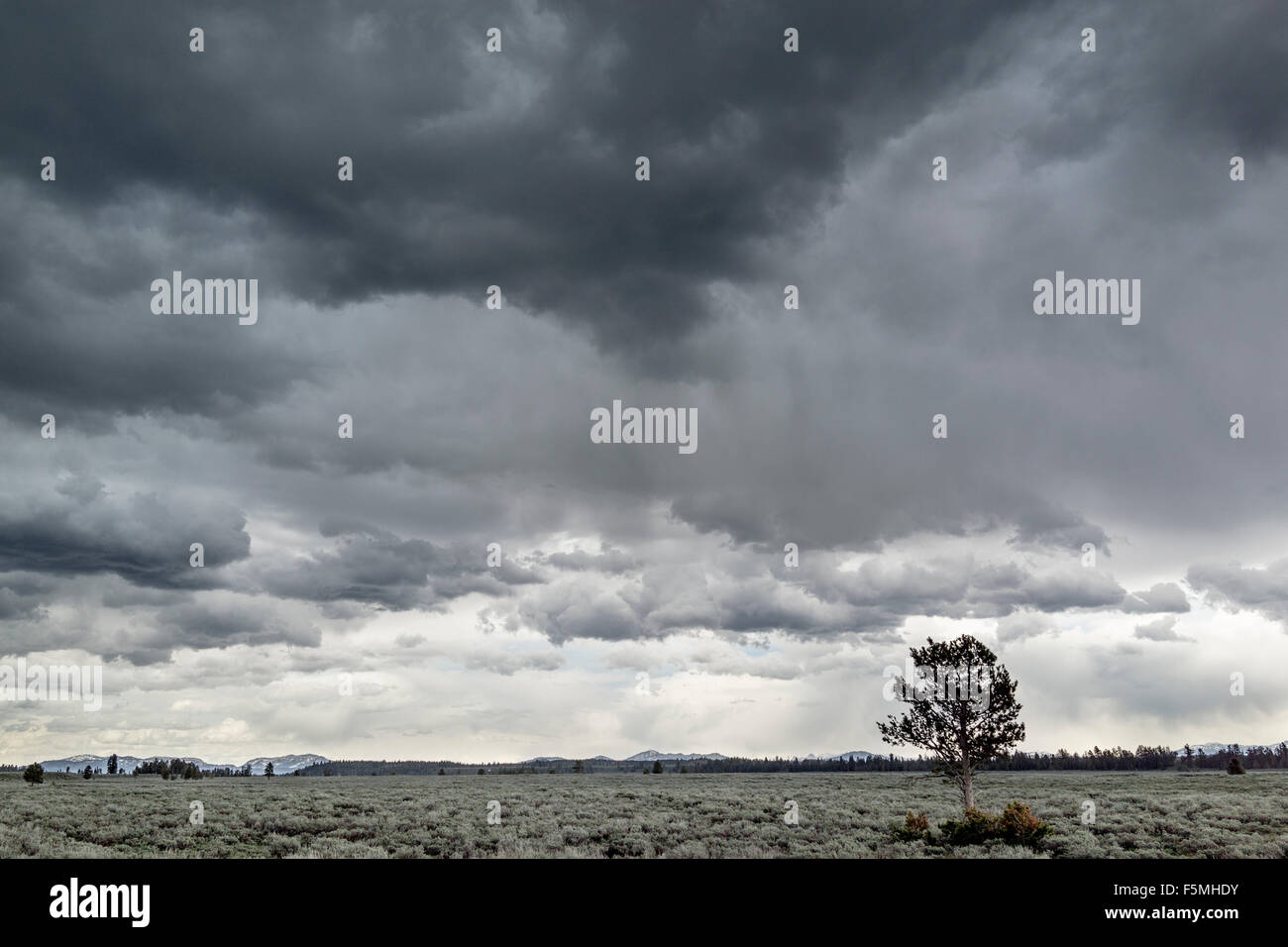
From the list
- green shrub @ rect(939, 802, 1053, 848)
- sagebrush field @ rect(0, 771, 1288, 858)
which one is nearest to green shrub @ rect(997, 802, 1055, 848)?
green shrub @ rect(939, 802, 1053, 848)

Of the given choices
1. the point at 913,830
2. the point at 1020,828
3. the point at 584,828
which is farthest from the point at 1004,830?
the point at 584,828

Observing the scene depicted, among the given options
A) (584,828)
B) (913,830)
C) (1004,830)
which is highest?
(1004,830)

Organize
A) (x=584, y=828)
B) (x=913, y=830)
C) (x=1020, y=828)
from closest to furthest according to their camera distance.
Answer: (x=1020, y=828) → (x=913, y=830) → (x=584, y=828)

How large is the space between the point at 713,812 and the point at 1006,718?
16898 mm

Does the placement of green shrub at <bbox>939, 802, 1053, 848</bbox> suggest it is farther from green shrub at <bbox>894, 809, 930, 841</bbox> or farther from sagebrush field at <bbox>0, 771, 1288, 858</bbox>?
green shrub at <bbox>894, 809, 930, 841</bbox>

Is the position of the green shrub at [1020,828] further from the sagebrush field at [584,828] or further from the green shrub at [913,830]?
the green shrub at [913,830]

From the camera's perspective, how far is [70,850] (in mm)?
26234

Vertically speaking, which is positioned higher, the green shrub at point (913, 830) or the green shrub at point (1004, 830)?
the green shrub at point (1004, 830)

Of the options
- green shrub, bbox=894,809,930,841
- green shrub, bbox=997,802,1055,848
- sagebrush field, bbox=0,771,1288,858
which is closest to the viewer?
sagebrush field, bbox=0,771,1288,858

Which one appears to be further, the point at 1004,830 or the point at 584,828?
the point at 584,828

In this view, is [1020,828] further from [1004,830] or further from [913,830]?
[913,830]

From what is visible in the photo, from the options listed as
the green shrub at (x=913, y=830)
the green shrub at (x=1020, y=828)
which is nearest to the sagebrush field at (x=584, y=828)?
the green shrub at (x=913, y=830)
